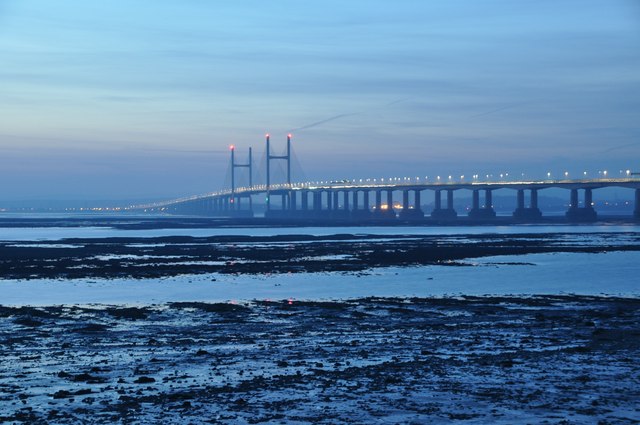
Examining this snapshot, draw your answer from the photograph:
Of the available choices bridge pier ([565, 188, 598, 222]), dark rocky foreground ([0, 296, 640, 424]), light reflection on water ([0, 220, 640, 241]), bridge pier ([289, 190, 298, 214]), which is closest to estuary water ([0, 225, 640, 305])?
dark rocky foreground ([0, 296, 640, 424])

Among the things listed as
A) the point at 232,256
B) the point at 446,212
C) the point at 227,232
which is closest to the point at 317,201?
the point at 446,212

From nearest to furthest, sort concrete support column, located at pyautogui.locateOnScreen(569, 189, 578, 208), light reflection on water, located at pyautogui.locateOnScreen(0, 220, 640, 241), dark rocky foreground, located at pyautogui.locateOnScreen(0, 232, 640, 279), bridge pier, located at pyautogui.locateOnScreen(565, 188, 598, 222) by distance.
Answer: dark rocky foreground, located at pyautogui.locateOnScreen(0, 232, 640, 279) → light reflection on water, located at pyautogui.locateOnScreen(0, 220, 640, 241) → bridge pier, located at pyautogui.locateOnScreen(565, 188, 598, 222) → concrete support column, located at pyautogui.locateOnScreen(569, 189, 578, 208)

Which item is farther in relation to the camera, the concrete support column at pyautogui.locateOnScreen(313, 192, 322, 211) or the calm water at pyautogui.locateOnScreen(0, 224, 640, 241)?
the concrete support column at pyautogui.locateOnScreen(313, 192, 322, 211)

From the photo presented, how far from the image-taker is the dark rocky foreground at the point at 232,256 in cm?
4028

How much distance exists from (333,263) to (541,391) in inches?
1209

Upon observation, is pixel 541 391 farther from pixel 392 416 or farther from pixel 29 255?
pixel 29 255

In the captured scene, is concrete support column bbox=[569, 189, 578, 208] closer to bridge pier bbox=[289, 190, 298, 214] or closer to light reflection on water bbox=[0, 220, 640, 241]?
light reflection on water bbox=[0, 220, 640, 241]

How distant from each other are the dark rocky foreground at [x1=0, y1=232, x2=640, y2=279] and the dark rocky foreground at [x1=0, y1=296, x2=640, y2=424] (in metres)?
15.6

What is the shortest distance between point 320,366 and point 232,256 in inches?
1374

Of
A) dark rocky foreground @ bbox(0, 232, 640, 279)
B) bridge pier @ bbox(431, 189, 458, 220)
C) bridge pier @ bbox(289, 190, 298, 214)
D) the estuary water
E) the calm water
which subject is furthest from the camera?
bridge pier @ bbox(289, 190, 298, 214)

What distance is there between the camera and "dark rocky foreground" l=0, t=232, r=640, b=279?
1586 inches

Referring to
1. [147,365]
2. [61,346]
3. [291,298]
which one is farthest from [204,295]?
[147,365]

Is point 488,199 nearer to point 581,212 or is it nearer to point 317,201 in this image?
point 581,212

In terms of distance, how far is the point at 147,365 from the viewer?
1589 centimetres
